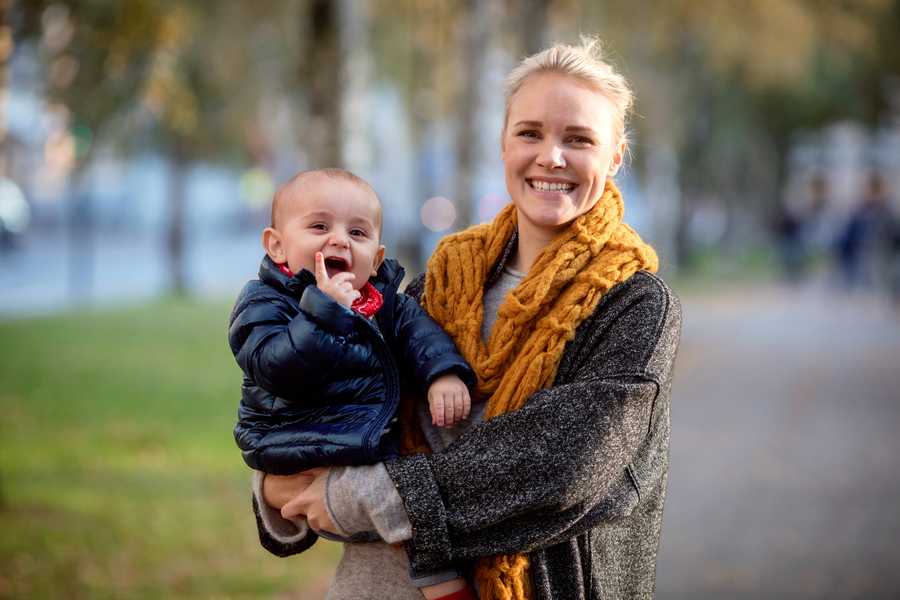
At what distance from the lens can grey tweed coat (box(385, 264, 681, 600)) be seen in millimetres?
2287

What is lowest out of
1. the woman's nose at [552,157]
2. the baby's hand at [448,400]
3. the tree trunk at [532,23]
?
the baby's hand at [448,400]

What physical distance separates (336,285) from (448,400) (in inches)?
14.0

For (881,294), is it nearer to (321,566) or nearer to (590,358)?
(321,566)

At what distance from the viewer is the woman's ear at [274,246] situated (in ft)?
8.35

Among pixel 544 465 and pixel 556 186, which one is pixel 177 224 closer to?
pixel 556 186

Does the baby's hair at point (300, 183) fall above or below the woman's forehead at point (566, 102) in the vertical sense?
A: below

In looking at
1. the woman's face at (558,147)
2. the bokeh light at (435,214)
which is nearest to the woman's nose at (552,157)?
the woman's face at (558,147)

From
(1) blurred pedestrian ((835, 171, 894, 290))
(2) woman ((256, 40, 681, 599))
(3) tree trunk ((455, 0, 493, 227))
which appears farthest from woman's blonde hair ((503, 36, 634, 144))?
(1) blurred pedestrian ((835, 171, 894, 290))

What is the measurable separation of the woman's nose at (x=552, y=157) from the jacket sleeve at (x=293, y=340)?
1.84 feet

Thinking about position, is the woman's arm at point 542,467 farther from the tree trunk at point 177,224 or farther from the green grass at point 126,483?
the tree trunk at point 177,224

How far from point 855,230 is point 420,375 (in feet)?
76.5

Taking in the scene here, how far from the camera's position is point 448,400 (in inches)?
97.0

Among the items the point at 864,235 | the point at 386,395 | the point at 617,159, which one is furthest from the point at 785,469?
the point at 864,235

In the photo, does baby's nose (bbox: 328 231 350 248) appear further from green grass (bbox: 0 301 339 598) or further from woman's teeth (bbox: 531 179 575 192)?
green grass (bbox: 0 301 339 598)
